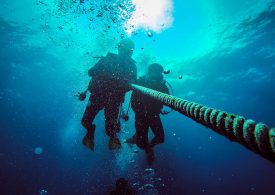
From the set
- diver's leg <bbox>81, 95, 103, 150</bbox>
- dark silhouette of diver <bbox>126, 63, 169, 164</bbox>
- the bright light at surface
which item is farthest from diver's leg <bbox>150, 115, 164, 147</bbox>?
the bright light at surface

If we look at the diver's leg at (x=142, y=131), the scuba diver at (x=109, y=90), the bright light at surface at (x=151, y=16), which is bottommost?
the diver's leg at (x=142, y=131)

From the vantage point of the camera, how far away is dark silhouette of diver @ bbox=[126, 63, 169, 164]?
7.70 m

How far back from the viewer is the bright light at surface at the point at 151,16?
52.2 ft

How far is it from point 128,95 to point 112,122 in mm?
25559

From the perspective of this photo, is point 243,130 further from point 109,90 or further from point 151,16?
point 151,16

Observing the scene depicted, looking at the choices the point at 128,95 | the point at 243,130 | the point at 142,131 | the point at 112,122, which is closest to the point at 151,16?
the point at 142,131

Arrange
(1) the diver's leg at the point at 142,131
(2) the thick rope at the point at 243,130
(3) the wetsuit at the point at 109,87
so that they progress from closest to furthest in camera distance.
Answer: (2) the thick rope at the point at 243,130 < (3) the wetsuit at the point at 109,87 < (1) the diver's leg at the point at 142,131

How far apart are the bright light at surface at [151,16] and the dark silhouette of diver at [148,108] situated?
968 centimetres

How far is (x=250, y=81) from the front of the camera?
26578 mm

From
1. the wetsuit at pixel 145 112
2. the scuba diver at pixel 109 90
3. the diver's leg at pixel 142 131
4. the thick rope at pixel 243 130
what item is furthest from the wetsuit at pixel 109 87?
the thick rope at pixel 243 130

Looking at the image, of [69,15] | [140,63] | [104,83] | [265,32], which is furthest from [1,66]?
[265,32]

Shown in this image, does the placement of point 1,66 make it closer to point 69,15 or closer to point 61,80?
point 61,80

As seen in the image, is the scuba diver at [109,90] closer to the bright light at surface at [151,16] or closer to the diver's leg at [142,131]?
the diver's leg at [142,131]

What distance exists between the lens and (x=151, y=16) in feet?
55.6
